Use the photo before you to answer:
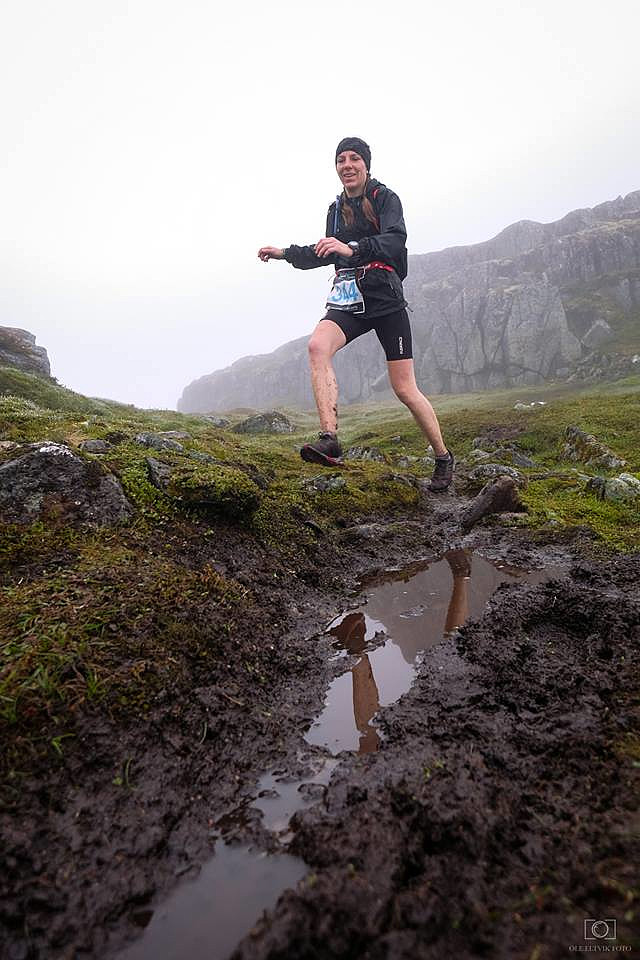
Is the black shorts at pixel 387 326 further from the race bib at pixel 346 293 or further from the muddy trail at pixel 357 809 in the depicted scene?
the muddy trail at pixel 357 809

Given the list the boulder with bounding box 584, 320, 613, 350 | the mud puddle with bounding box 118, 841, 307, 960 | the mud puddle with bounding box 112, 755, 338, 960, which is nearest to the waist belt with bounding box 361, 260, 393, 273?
the mud puddle with bounding box 112, 755, 338, 960

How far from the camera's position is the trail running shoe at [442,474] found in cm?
770

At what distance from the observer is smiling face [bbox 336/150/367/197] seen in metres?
6.54

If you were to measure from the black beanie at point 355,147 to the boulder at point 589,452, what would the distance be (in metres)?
6.63

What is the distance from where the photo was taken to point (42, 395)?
615 inches

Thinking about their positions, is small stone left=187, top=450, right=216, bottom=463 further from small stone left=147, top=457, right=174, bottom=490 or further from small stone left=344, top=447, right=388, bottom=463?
small stone left=344, top=447, right=388, bottom=463

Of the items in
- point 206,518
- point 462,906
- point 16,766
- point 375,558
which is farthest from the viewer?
point 375,558

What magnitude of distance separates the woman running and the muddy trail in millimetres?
3839

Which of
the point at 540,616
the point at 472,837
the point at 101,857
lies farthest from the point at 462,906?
the point at 540,616

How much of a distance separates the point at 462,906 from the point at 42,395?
1741cm

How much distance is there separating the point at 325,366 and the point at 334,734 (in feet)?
15.9

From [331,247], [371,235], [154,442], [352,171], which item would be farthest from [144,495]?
[352,171]

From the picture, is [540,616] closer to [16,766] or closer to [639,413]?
[16,766]

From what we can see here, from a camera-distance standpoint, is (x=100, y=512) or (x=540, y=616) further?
(x=100, y=512)
